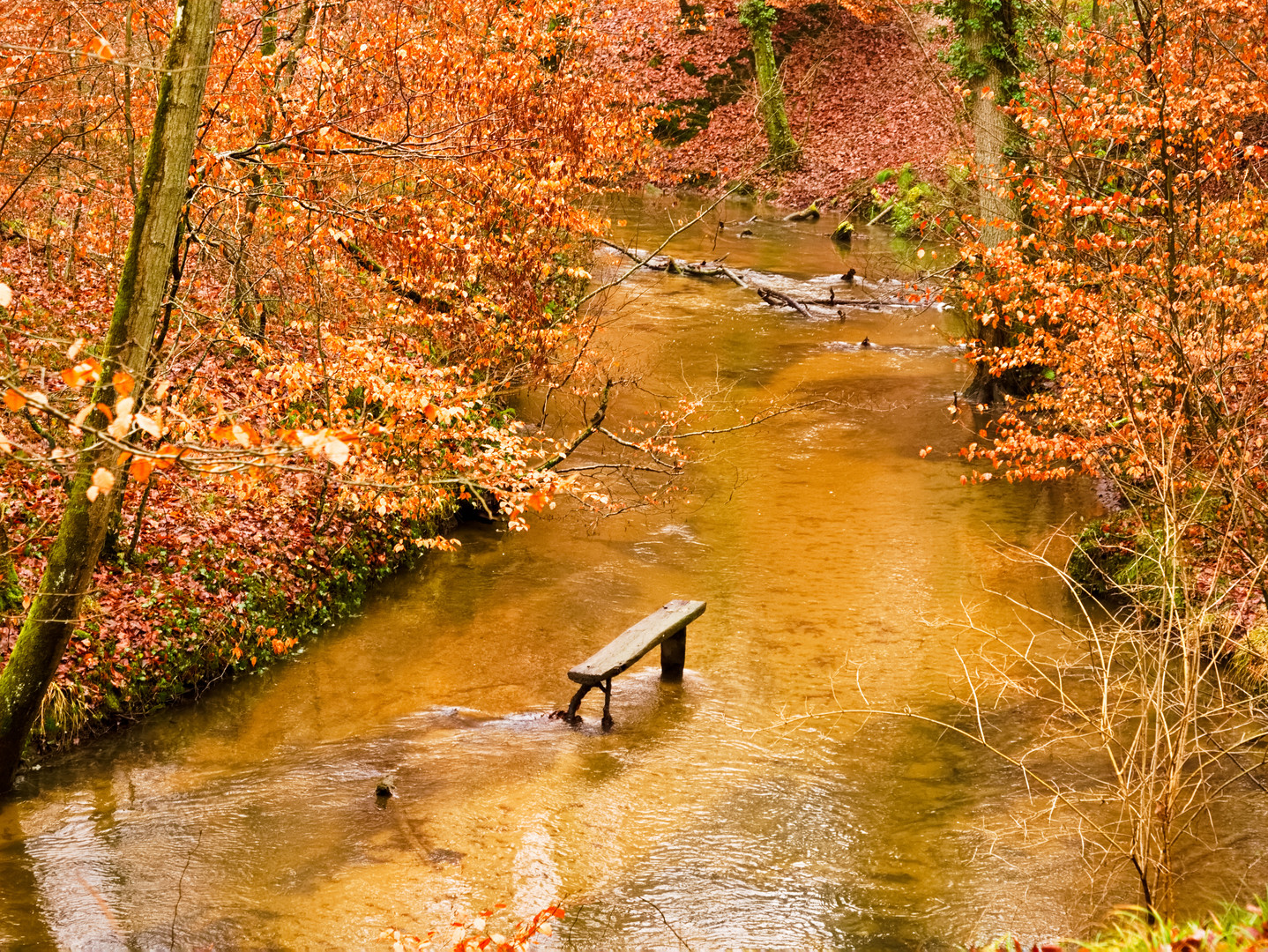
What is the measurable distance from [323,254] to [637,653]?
5891mm

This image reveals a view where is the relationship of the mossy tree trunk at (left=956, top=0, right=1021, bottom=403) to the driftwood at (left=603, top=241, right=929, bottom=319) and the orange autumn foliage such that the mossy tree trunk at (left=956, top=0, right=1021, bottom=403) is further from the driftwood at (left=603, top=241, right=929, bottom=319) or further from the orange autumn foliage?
the orange autumn foliage

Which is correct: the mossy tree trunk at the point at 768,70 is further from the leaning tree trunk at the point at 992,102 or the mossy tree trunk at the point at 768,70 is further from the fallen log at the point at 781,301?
the leaning tree trunk at the point at 992,102

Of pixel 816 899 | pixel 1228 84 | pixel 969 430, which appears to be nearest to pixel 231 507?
pixel 816 899

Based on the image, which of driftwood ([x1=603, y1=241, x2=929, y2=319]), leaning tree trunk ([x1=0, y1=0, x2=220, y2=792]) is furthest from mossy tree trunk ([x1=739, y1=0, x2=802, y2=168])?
leaning tree trunk ([x1=0, y1=0, x2=220, y2=792])

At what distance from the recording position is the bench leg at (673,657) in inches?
389

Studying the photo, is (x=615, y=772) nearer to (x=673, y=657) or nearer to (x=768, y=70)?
(x=673, y=657)

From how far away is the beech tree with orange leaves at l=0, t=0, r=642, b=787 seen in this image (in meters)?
9.27

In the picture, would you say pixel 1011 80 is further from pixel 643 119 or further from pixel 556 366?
pixel 556 366

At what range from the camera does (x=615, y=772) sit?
8250mm

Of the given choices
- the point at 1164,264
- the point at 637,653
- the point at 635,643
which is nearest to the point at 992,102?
the point at 1164,264

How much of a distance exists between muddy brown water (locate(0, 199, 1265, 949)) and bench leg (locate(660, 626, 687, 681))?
158mm

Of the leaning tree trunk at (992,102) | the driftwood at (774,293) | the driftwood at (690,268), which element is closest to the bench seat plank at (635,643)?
the leaning tree trunk at (992,102)

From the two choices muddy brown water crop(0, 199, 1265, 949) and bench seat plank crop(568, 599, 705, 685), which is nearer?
muddy brown water crop(0, 199, 1265, 949)

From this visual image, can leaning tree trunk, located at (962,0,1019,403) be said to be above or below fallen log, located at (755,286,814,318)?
above
